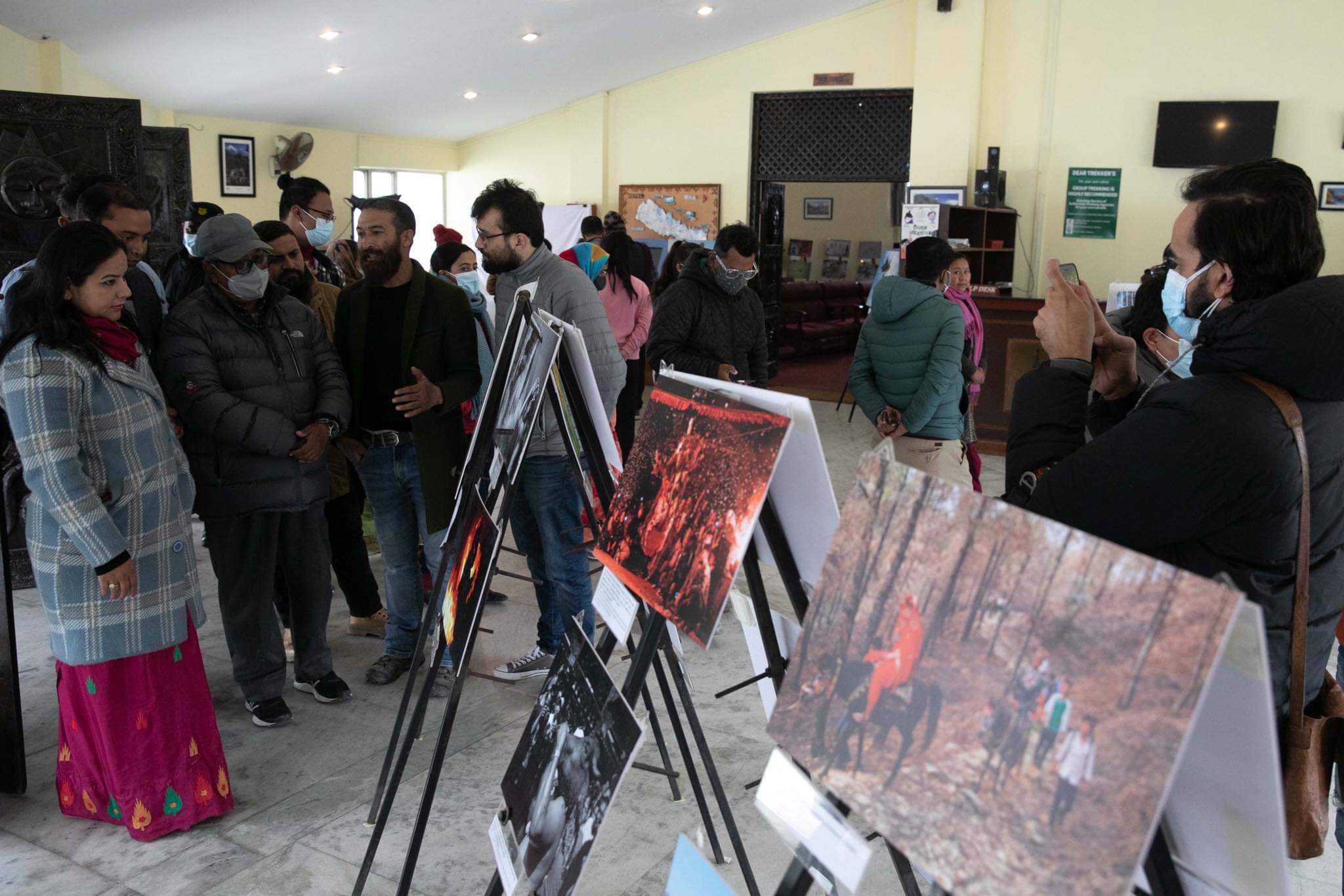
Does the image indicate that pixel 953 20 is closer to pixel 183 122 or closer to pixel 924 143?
pixel 924 143

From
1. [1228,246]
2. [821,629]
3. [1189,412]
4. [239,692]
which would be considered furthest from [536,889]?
[239,692]

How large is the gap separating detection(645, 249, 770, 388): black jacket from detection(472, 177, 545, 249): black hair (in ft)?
2.79

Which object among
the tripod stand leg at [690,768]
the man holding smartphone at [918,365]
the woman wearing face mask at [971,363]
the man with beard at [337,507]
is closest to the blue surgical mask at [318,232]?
the man with beard at [337,507]

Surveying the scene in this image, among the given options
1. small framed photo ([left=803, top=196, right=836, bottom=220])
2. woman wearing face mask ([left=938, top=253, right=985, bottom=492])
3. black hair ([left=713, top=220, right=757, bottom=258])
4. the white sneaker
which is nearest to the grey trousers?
the white sneaker

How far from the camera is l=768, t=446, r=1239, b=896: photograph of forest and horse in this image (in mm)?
722

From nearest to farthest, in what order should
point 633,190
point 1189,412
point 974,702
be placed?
point 974,702 → point 1189,412 → point 633,190

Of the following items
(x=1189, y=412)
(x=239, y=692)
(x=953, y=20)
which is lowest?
(x=239, y=692)

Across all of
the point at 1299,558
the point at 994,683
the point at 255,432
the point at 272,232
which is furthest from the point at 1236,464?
the point at 272,232

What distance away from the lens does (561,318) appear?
117 inches

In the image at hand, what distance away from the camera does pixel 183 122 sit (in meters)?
9.19

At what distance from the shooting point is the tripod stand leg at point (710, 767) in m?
2.01

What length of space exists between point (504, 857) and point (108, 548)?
122cm

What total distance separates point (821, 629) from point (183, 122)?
32.4ft

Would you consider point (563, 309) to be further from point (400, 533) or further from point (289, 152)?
point (289, 152)
